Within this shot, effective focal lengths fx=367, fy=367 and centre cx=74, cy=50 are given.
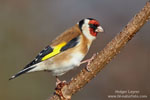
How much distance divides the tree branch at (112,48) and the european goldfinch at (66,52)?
34.8 inches

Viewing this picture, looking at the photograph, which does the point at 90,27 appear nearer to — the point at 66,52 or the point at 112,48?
the point at 66,52

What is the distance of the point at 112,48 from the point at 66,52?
49.9 inches

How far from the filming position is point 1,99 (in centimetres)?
630

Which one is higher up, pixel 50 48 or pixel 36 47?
pixel 36 47

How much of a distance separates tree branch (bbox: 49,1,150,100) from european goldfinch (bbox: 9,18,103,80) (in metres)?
0.88

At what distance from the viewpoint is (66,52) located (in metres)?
4.02

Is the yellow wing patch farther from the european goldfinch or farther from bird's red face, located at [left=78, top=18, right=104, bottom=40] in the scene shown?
bird's red face, located at [left=78, top=18, right=104, bottom=40]

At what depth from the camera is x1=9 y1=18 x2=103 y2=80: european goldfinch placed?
391 cm

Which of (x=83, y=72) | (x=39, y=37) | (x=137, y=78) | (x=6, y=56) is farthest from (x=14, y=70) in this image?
(x=83, y=72)

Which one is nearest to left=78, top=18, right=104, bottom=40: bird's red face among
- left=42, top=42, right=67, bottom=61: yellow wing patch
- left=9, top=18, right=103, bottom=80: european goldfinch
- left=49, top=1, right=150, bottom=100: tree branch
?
left=9, top=18, right=103, bottom=80: european goldfinch

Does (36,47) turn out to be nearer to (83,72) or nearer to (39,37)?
(39,37)

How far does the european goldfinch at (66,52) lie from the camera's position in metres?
3.91

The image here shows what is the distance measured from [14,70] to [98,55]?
3852mm

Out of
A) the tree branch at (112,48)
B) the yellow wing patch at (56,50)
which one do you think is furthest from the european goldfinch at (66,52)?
the tree branch at (112,48)
